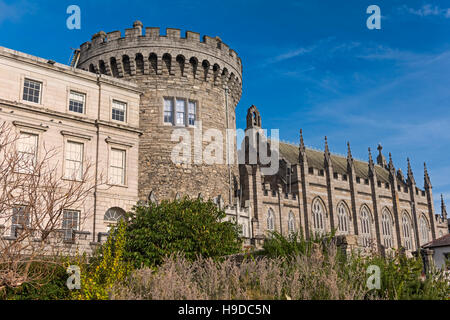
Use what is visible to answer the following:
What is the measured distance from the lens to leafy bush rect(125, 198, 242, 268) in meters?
16.9

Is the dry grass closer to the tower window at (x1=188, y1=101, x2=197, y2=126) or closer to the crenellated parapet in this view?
the tower window at (x1=188, y1=101, x2=197, y2=126)

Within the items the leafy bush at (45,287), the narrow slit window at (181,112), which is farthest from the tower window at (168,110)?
the leafy bush at (45,287)

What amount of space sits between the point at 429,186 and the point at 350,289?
186 ft

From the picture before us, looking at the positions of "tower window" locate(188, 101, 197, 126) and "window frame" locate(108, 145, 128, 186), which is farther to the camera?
"tower window" locate(188, 101, 197, 126)

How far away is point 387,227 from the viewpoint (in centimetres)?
5259

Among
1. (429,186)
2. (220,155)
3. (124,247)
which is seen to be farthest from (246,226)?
(429,186)

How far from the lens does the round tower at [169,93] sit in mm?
28234

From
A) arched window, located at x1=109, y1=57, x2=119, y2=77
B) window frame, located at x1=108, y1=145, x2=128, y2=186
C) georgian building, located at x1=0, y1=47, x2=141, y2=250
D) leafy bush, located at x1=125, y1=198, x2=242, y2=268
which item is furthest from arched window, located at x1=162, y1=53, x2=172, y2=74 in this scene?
leafy bush, located at x1=125, y1=198, x2=242, y2=268

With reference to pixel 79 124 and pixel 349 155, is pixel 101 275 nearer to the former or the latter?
pixel 79 124

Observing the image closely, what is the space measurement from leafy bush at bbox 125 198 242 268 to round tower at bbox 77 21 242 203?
893 centimetres

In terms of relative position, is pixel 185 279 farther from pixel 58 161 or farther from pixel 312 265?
pixel 58 161

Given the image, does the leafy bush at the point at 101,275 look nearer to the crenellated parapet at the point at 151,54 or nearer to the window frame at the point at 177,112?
the window frame at the point at 177,112

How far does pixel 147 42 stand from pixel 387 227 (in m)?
36.9

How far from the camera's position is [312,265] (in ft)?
34.6
